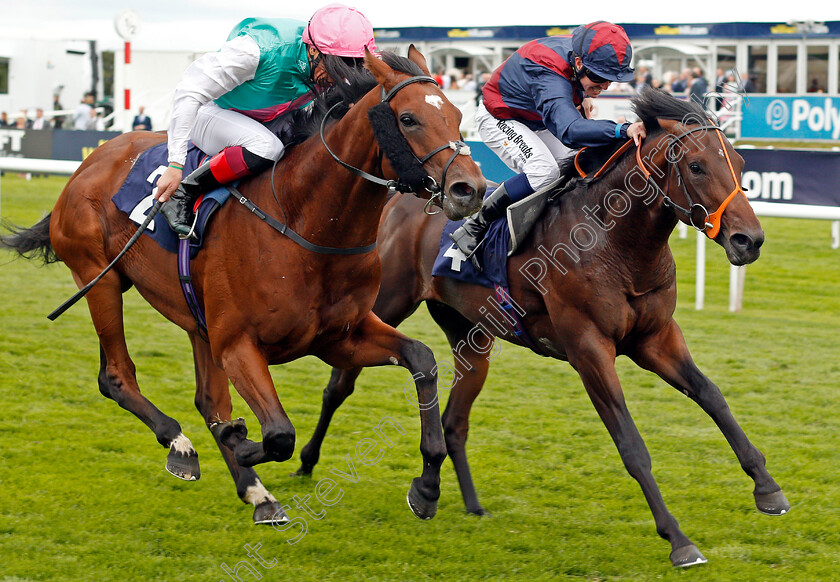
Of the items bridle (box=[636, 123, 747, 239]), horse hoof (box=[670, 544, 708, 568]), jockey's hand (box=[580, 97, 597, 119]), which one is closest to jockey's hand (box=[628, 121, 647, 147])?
bridle (box=[636, 123, 747, 239])

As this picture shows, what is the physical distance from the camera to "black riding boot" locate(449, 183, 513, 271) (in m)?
4.59

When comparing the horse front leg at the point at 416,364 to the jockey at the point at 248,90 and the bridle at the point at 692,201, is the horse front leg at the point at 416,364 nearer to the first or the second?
the jockey at the point at 248,90

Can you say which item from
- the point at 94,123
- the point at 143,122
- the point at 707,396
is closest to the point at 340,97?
the point at 707,396

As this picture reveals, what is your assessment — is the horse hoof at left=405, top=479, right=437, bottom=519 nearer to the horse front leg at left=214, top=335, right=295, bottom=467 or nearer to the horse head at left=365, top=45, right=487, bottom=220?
the horse front leg at left=214, top=335, right=295, bottom=467

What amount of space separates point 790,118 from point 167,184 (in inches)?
621

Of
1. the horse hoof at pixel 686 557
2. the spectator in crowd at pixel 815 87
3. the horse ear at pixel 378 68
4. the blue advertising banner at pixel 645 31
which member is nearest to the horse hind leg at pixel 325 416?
the horse hoof at pixel 686 557

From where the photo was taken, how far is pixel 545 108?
13.7 ft

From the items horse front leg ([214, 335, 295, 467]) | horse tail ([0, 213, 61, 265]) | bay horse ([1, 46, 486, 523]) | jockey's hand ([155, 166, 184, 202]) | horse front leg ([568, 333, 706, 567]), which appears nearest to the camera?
bay horse ([1, 46, 486, 523])

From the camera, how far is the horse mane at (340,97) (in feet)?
10.8

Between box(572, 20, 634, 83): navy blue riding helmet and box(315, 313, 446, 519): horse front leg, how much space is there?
4.46 ft

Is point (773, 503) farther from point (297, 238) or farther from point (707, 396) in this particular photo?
point (297, 238)

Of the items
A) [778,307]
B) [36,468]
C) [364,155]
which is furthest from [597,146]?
[778,307]

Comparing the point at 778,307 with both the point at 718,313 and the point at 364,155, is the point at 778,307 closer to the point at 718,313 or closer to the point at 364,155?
the point at 718,313

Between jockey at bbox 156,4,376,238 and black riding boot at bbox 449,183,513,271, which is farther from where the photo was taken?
black riding boot at bbox 449,183,513,271
